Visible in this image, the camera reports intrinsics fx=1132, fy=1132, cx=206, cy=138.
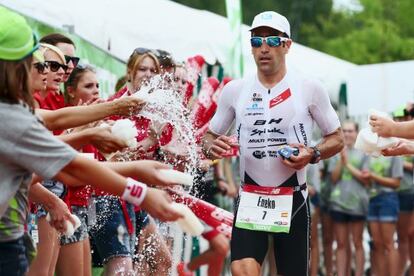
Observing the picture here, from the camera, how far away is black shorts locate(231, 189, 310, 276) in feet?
26.2

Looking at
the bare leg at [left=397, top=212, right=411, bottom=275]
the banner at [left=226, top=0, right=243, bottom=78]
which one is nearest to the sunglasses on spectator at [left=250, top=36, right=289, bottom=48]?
the banner at [left=226, top=0, right=243, bottom=78]

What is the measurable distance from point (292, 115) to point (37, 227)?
6.40 ft

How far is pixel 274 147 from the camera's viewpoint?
799 centimetres

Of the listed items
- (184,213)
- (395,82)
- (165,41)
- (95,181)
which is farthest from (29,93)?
(395,82)

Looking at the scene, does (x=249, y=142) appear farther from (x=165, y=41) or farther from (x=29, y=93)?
(x=165, y=41)

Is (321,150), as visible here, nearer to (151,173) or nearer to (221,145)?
(221,145)

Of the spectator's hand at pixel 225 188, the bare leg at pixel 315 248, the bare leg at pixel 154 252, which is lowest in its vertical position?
the bare leg at pixel 315 248

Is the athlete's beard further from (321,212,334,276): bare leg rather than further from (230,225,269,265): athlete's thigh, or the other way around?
(321,212,334,276): bare leg

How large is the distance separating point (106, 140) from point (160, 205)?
843 millimetres

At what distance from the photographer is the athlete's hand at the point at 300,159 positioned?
25.4 ft

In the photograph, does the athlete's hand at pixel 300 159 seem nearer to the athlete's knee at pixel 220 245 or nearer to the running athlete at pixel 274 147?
the running athlete at pixel 274 147

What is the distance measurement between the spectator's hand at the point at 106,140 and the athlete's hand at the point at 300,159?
7.63ft

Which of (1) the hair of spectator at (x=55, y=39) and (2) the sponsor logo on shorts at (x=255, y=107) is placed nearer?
(2) the sponsor logo on shorts at (x=255, y=107)

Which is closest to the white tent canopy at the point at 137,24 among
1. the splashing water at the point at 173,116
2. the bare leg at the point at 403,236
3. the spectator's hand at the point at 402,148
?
the splashing water at the point at 173,116
